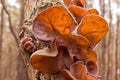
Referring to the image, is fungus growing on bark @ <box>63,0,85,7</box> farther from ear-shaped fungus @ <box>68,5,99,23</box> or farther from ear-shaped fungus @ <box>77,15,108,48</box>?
ear-shaped fungus @ <box>77,15,108,48</box>

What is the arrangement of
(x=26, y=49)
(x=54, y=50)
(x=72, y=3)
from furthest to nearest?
(x=72, y=3) < (x=26, y=49) < (x=54, y=50)

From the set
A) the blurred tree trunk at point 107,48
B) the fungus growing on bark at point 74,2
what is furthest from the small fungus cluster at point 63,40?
the blurred tree trunk at point 107,48

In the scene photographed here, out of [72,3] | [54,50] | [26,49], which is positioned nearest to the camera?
[54,50]

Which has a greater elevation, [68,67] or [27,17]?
[27,17]

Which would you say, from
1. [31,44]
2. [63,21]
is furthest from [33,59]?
[63,21]

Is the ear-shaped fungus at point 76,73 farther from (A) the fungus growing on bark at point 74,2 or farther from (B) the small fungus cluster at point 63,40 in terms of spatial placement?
(A) the fungus growing on bark at point 74,2

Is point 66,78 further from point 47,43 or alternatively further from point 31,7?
point 31,7

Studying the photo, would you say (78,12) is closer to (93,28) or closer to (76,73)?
(93,28)
